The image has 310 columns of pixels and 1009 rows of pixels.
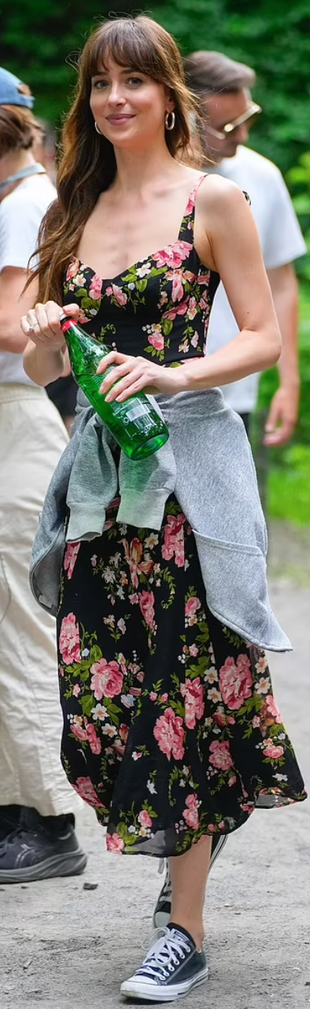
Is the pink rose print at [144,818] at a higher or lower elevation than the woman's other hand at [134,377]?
lower

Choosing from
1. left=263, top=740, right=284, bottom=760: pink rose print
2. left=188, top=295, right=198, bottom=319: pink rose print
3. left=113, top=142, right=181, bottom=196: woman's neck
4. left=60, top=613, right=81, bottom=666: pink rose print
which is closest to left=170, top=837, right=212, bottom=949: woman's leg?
left=263, top=740, right=284, bottom=760: pink rose print

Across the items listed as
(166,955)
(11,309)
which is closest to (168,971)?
(166,955)

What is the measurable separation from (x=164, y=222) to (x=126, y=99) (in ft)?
0.80

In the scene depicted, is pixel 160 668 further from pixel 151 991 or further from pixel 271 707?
pixel 151 991

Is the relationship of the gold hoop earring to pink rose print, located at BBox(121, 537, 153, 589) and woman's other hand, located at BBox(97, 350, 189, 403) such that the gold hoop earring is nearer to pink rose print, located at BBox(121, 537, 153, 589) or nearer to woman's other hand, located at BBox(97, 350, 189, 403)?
woman's other hand, located at BBox(97, 350, 189, 403)

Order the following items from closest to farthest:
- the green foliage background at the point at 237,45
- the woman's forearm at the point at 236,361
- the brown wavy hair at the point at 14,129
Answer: the woman's forearm at the point at 236,361 → the brown wavy hair at the point at 14,129 → the green foliage background at the point at 237,45

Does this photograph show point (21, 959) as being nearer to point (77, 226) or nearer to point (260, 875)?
point (260, 875)


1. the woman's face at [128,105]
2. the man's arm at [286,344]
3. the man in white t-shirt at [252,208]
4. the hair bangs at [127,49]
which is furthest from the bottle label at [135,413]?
the man's arm at [286,344]

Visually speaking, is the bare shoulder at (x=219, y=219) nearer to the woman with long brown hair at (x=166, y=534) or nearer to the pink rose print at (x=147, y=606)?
the woman with long brown hair at (x=166, y=534)

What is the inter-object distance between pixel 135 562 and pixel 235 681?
301 millimetres

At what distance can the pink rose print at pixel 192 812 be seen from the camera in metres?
2.82

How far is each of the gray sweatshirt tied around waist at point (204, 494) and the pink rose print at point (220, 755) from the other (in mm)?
245

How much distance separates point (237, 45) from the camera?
41.1ft

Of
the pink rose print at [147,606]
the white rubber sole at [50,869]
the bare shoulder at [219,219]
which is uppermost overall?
the bare shoulder at [219,219]
